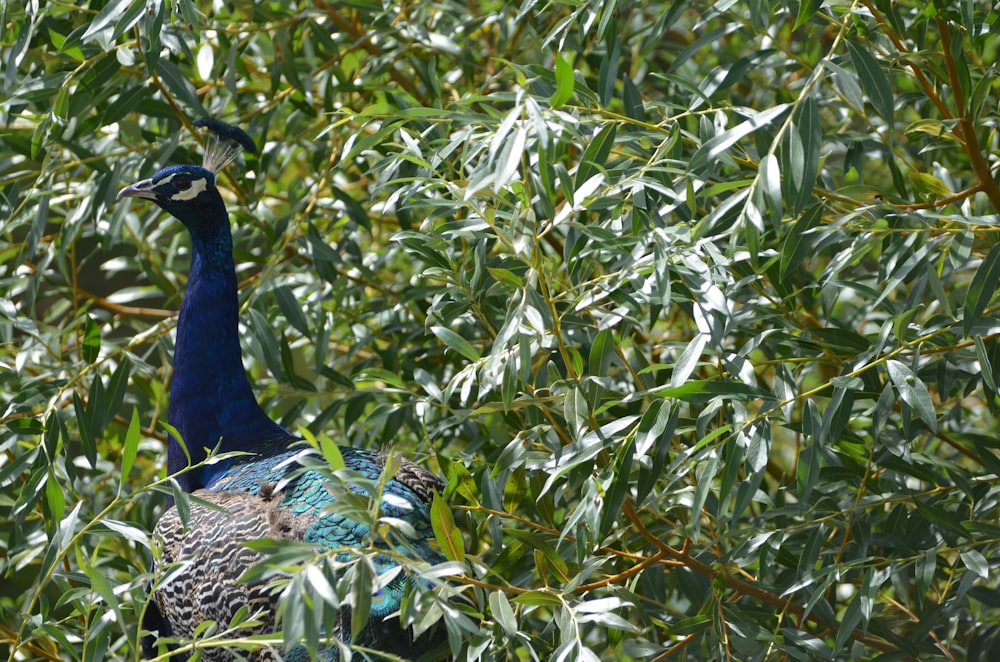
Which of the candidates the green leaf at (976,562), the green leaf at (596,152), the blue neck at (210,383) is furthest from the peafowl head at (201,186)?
the green leaf at (976,562)

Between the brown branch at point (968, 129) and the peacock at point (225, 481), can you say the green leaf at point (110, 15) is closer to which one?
the peacock at point (225, 481)

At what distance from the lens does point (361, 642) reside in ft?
4.89

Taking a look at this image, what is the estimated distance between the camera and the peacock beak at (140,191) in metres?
2.00

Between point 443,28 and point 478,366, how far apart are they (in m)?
1.26

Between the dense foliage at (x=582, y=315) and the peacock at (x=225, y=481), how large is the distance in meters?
0.08

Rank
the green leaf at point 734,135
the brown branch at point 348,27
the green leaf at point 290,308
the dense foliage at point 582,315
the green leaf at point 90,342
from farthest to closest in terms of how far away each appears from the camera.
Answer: the brown branch at point 348,27 < the green leaf at point 290,308 < the green leaf at point 90,342 < the dense foliage at point 582,315 < the green leaf at point 734,135

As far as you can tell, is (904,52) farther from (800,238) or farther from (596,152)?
(596,152)

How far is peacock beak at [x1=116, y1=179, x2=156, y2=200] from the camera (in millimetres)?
1998

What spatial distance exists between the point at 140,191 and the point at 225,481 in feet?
1.79

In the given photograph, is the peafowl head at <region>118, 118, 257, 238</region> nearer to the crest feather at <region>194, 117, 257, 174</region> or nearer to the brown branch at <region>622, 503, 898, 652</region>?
the crest feather at <region>194, 117, 257, 174</region>

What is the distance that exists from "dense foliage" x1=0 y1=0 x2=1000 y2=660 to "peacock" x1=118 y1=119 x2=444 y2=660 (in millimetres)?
78

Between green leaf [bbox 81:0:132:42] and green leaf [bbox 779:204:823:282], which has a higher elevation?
green leaf [bbox 81:0:132:42]

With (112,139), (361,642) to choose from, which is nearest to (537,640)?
(361,642)

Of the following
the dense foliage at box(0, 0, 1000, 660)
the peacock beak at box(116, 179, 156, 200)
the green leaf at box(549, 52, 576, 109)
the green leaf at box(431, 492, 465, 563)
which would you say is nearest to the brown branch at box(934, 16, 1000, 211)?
the dense foliage at box(0, 0, 1000, 660)
